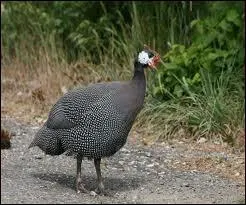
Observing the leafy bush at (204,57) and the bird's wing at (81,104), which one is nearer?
the bird's wing at (81,104)

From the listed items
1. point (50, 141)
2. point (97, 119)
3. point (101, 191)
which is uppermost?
point (97, 119)

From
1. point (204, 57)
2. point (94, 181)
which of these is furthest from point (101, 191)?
point (204, 57)

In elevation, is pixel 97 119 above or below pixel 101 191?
above

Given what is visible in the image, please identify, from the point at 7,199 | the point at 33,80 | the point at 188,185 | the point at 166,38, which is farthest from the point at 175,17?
the point at 7,199

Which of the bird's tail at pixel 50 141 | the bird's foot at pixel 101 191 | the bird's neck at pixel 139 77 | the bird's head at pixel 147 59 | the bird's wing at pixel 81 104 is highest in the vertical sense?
the bird's head at pixel 147 59

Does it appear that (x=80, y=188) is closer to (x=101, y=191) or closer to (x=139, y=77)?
(x=101, y=191)

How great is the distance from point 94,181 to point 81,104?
0.80m

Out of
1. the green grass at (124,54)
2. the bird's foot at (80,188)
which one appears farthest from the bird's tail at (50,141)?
the green grass at (124,54)

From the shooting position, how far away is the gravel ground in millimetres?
6016

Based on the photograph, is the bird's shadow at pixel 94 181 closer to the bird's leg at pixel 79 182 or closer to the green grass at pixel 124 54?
the bird's leg at pixel 79 182

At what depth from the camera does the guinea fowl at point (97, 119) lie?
236 inches

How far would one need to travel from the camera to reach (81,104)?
612 centimetres

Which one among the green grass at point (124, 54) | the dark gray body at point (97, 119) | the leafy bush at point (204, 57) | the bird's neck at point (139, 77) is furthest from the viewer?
the leafy bush at point (204, 57)

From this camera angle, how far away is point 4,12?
11195mm
